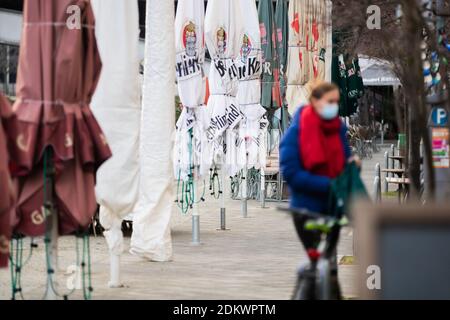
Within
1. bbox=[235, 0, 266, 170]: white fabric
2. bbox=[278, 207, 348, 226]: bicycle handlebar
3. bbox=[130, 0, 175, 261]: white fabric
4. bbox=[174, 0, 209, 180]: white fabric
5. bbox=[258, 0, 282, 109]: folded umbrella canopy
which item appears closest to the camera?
bbox=[278, 207, 348, 226]: bicycle handlebar

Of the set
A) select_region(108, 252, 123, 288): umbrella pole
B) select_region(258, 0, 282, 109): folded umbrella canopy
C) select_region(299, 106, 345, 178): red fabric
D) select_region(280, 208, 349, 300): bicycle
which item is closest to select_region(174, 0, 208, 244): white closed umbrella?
select_region(108, 252, 123, 288): umbrella pole

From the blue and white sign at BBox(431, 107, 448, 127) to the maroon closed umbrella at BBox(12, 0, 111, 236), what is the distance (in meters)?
2.78

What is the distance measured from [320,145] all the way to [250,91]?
1115 cm

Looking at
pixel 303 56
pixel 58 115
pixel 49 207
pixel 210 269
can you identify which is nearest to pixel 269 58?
pixel 303 56

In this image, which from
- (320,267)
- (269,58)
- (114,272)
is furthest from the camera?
(269,58)

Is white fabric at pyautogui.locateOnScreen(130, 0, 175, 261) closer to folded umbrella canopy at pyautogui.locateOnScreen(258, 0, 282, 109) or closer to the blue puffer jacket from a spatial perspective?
the blue puffer jacket

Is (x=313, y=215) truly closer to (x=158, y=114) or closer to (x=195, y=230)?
(x=158, y=114)

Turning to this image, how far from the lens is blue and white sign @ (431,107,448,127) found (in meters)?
9.71

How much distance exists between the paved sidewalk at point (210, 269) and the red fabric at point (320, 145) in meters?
0.95

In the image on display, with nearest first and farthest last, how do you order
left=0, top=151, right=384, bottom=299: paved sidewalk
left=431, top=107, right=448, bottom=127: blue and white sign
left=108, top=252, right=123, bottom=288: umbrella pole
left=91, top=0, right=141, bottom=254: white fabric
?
left=431, top=107, right=448, bottom=127: blue and white sign, left=0, top=151, right=384, bottom=299: paved sidewalk, left=91, top=0, right=141, bottom=254: white fabric, left=108, top=252, right=123, bottom=288: umbrella pole

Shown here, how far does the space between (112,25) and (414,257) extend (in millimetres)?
6821

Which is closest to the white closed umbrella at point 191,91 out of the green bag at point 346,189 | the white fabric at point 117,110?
the white fabric at point 117,110

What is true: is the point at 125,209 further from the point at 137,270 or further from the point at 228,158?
the point at 228,158

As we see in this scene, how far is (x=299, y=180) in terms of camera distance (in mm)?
8031
